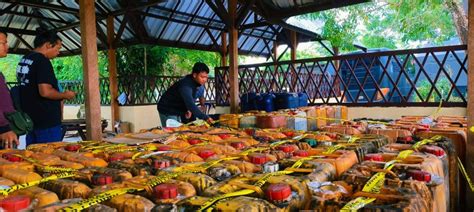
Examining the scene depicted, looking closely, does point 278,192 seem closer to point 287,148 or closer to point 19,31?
point 287,148

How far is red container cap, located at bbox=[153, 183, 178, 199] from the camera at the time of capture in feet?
3.34

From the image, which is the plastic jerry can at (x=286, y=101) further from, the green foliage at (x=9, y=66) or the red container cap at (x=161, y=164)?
the green foliage at (x=9, y=66)

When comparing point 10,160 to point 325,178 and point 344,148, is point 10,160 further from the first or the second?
point 344,148

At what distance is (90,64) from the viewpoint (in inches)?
131

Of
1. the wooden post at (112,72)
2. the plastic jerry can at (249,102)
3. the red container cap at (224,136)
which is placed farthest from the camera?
the wooden post at (112,72)

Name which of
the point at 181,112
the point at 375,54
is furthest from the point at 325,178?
the point at 375,54

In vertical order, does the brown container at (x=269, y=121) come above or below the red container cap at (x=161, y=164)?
above

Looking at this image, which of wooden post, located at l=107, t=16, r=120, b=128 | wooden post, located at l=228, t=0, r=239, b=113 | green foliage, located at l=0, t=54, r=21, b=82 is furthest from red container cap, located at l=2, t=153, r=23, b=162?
green foliage, located at l=0, t=54, r=21, b=82

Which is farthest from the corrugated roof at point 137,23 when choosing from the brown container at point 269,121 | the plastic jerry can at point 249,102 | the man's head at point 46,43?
the man's head at point 46,43

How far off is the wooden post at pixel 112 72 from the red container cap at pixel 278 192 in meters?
9.31

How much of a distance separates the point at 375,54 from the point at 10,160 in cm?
557

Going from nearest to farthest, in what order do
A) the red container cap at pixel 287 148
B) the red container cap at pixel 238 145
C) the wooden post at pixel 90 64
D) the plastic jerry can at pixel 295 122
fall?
the red container cap at pixel 287 148 < the red container cap at pixel 238 145 < the wooden post at pixel 90 64 < the plastic jerry can at pixel 295 122

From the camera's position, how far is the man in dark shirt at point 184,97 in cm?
390

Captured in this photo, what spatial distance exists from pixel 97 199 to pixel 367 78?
6.53 metres
